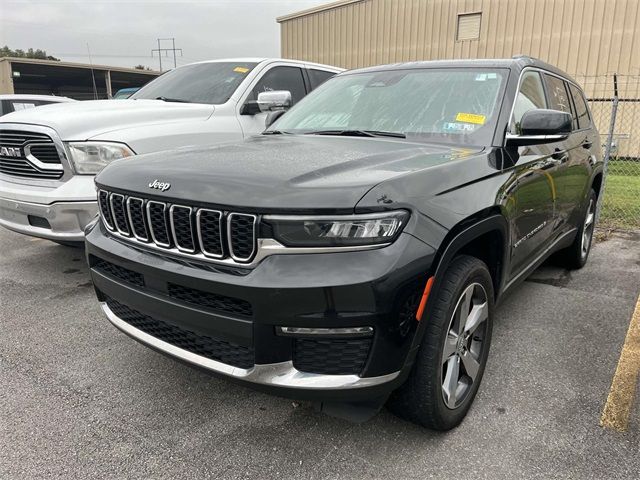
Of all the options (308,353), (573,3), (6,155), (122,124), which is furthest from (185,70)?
(573,3)

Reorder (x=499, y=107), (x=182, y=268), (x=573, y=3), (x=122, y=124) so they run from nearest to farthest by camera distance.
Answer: (x=182, y=268)
(x=499, y=107)
(x=122, y=124)
(x=573, y=3)

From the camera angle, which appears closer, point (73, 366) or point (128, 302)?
point (128, 302)

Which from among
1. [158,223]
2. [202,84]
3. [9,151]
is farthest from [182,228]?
[202,84]

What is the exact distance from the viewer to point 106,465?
218cm

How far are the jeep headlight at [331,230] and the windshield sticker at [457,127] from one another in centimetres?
122

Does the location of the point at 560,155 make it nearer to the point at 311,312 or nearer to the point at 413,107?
the point at 413,107

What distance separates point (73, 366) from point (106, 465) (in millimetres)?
1017

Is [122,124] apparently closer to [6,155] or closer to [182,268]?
[6,155]

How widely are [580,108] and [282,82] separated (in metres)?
3.01

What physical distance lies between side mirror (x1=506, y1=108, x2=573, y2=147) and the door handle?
0.62m

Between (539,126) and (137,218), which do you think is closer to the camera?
(137,218)

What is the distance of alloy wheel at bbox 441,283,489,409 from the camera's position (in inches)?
91.4

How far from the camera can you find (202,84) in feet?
17.9

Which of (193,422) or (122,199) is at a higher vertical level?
(122,199)
